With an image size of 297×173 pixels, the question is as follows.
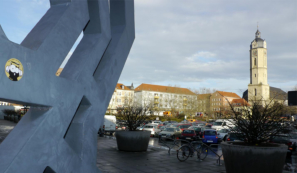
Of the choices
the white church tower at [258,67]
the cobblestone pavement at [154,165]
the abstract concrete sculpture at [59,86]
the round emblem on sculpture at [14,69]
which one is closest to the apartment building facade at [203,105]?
the white church tower at [258,67]

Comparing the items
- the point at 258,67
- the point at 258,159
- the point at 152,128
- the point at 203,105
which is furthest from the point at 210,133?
the point at 258,67

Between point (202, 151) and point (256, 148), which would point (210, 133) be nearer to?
point (202, 151)

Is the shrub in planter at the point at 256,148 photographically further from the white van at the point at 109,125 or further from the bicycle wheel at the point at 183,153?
the white van at the point at 109,125

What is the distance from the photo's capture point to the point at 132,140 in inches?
Result: 495

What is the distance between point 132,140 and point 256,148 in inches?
275

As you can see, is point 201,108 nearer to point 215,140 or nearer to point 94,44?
point 215,140

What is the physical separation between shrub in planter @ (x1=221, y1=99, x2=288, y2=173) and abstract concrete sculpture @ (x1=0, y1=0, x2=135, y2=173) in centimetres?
378

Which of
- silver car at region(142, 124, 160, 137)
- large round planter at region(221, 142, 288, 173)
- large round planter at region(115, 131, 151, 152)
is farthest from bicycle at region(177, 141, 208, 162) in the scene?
silver car at region(142, 124, 160, 137)

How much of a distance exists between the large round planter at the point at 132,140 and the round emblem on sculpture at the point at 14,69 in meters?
9.75

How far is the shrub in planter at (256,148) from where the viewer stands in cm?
654

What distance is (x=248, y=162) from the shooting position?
6633mm

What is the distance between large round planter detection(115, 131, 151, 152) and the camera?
12.6 metres

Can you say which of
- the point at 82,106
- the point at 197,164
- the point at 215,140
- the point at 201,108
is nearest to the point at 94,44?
the point at 82,106

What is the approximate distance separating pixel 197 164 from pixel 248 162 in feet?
11.3
